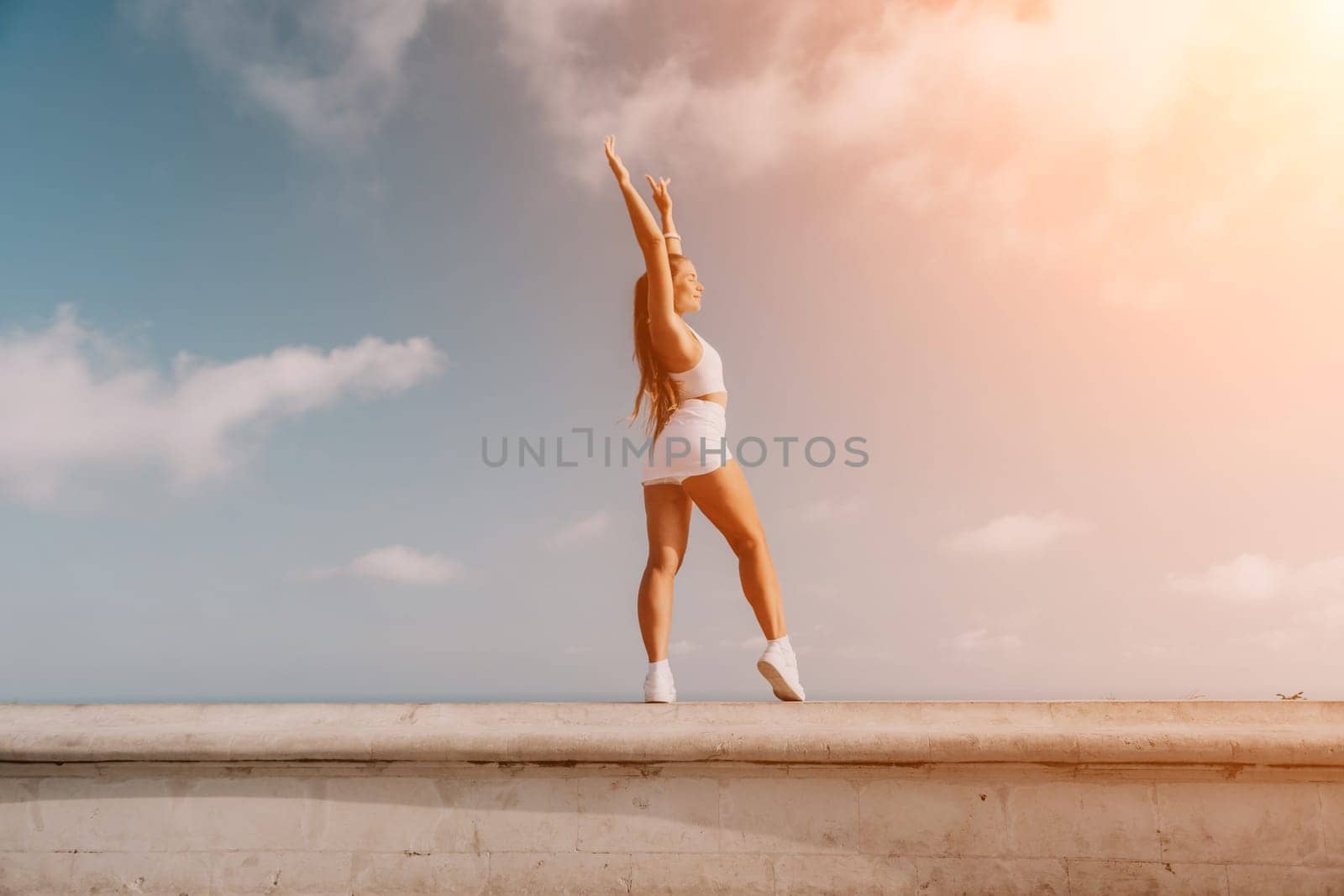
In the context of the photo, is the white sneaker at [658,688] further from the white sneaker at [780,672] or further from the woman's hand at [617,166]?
the woman's hand at [617,166]

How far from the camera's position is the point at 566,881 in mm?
3537

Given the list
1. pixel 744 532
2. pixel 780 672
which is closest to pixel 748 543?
pixel 744 532

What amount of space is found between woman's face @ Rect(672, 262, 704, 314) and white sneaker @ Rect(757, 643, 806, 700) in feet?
6.41

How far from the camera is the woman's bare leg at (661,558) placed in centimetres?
462

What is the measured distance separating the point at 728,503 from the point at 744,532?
19 centimetres

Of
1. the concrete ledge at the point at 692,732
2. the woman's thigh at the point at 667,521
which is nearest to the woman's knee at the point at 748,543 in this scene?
the woman's thigh at the point at 667,521

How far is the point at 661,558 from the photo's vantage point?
15.7 ft

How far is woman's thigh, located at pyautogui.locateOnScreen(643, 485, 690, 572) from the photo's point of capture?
15.8 ft

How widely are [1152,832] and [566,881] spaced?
2.31 metres

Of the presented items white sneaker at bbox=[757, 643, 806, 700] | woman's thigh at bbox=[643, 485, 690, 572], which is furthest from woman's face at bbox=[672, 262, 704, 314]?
white sneaker at bbox=[757, 643, 806, 700]

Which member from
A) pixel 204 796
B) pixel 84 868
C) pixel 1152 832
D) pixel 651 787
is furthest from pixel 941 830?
pixel 84 868

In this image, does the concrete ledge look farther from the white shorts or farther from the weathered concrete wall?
the white shorts

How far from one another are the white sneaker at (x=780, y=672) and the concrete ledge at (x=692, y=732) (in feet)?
1.88

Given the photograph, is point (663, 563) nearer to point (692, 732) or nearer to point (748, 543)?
point (748, 543)
